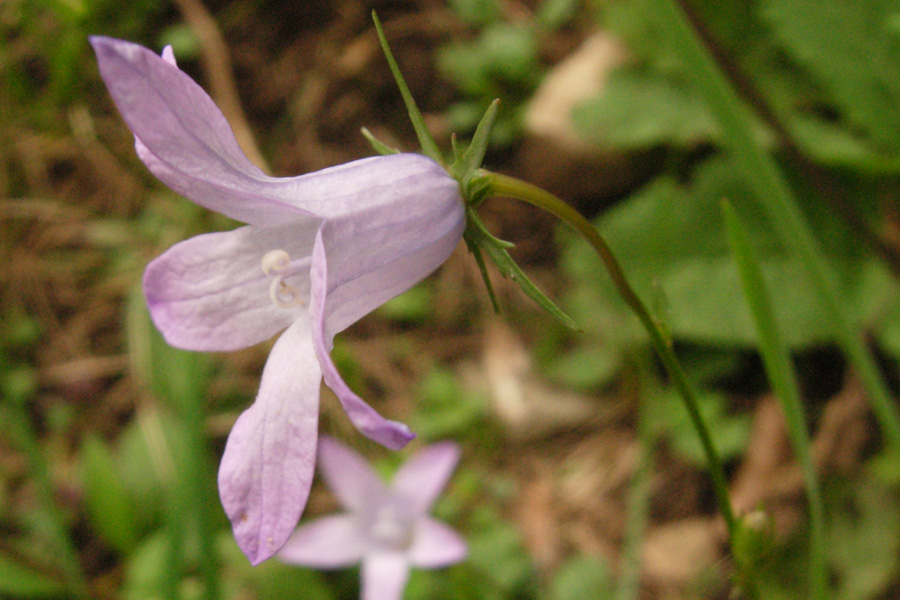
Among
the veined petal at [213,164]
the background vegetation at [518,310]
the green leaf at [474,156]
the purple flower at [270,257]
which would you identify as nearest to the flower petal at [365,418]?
the purple flower at [270,257]

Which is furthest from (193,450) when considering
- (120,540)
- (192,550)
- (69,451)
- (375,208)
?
(69,451)

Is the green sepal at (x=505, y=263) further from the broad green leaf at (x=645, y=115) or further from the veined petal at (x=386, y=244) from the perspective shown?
the broad green leaf at (x=645, y=115)

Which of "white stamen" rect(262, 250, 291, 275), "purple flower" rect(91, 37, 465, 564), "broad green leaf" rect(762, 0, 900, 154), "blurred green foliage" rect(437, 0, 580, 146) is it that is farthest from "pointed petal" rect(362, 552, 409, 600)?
"broad green leaf" rect(762, 0, 900, 154)

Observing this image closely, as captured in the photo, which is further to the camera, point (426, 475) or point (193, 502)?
point (426, 475)

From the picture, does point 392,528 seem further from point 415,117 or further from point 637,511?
point 415,117

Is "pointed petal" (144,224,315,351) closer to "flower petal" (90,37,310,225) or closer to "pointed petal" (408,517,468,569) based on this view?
"flower petal" (90,37,310,225)

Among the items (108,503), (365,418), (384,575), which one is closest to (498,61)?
(384,575)
